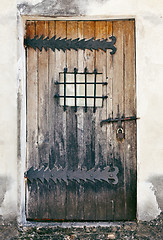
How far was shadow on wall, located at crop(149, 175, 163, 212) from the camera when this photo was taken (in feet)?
8.73

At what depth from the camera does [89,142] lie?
2.83 m

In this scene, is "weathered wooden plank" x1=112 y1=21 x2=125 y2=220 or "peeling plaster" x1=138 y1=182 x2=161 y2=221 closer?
"peeling plaster" x1=138 y1=182 x2=161 y2=221

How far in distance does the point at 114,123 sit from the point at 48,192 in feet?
3.16

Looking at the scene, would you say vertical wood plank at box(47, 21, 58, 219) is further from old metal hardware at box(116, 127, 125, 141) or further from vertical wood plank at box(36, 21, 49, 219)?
old metal hardware at box(116, 127, 125, 141)

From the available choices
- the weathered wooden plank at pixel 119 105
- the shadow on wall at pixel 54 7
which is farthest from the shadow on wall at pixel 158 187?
the shadow on wall at pixel 54 7

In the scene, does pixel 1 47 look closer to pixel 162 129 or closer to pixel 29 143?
pixel 29 143

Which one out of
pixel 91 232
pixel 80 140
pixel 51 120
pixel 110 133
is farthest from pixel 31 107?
pixel 91 232

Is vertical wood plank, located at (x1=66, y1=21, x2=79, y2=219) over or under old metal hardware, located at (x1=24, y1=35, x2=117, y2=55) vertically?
under

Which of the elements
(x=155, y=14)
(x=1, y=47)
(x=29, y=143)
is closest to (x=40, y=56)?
(x=1, y=47)

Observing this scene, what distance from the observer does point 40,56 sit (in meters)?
2.83

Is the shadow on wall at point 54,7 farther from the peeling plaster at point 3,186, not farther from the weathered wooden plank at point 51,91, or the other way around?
the peeling plaster at point 3,186

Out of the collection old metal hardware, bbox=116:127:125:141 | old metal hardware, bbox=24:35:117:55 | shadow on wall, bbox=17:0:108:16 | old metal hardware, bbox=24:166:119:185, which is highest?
shadow on wall, bbox=17:0:108:16

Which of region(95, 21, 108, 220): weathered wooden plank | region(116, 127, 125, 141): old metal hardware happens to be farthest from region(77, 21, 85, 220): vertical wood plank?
region(116, 127, 125, 141): old metal hardware

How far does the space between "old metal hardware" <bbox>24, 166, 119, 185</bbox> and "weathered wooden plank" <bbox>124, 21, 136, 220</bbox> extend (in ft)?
0.49
